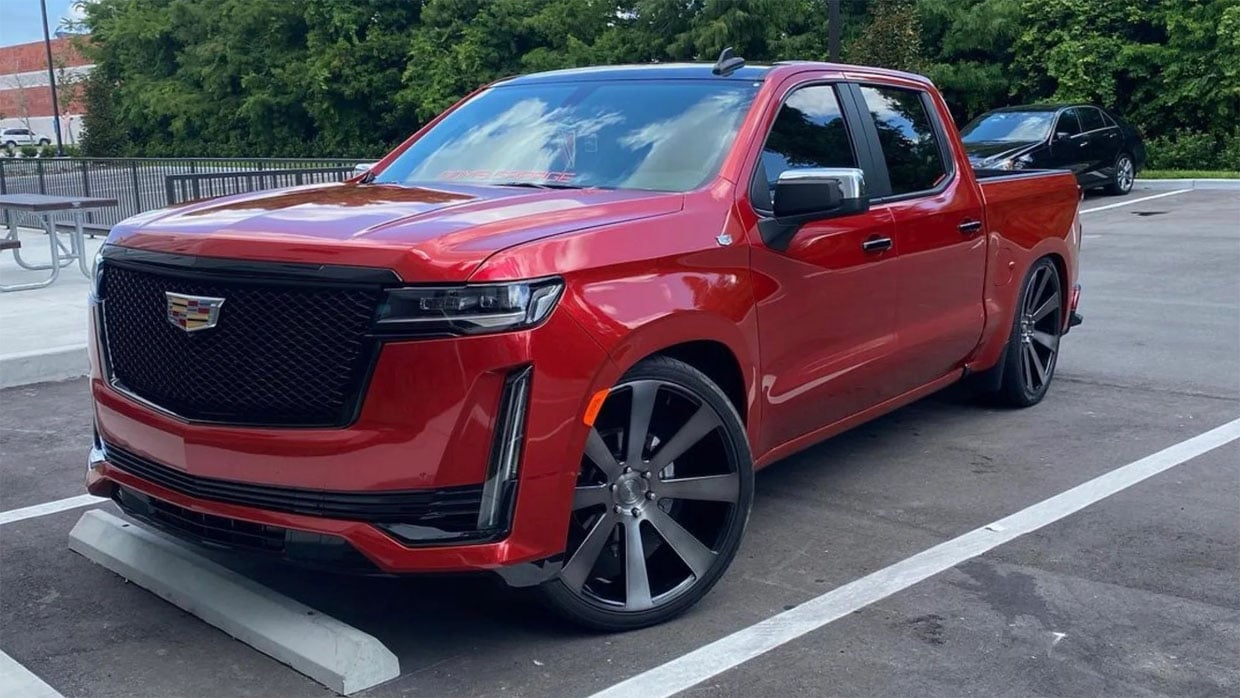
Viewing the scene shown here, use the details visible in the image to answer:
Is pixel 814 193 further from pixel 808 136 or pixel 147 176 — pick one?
pixel 147 176

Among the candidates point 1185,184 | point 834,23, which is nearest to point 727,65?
point 834,23

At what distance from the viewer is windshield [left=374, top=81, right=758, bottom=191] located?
4867 millimetres

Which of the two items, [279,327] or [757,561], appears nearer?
[279,327]

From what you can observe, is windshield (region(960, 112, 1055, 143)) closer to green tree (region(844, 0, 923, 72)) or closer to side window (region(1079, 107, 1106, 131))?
side window (region(1079, 107, 1106, 131))

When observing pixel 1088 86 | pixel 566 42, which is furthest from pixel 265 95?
pixel 1088 86

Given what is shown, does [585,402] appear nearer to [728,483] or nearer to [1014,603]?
[728,483]

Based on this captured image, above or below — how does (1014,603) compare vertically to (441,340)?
below

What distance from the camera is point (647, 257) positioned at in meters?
4.14

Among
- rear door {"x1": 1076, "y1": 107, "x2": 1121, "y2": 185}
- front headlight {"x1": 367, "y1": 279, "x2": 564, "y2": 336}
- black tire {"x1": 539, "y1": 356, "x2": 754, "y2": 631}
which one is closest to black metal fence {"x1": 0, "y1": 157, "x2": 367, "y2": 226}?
black tire {"x1": 539, "y1": 356, "x2": 754, "y2": 631}

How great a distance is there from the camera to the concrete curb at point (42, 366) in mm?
8336

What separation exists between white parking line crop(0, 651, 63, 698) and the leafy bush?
26009mm

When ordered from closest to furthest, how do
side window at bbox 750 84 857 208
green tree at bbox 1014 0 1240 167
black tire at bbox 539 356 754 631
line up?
1. black tire at bbox 539 356 754 631
2. side window at bbox 750 84 857 208
3. green tree at bbox 1014 0 1240 167

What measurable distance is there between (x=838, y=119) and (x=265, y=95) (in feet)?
A: 147

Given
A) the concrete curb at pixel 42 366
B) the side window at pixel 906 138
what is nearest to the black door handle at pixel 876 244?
the side window at pixel 906 138
